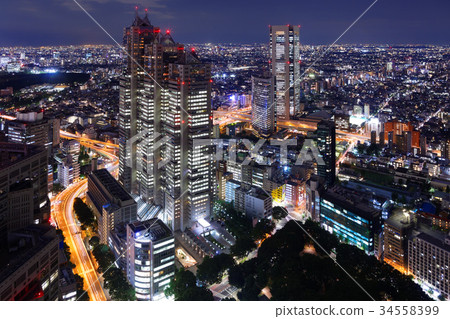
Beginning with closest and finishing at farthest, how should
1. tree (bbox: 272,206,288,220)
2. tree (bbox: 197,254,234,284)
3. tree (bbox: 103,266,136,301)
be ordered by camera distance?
tree (bbox: 103,266,136,301)
tree (bbox: 197,254,234,284)
tree (bbox: 272,206,288,220)

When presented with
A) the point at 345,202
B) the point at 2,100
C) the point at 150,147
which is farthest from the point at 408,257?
the point at 2,100

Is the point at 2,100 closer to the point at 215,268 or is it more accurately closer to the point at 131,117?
the point at 131,117

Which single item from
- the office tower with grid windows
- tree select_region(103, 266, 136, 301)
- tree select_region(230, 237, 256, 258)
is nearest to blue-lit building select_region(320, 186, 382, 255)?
tree select_region(230, 237, 256, 258)

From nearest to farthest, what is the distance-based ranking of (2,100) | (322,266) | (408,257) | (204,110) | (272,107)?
(322,266) < (408,257) < (204,110) < (272,107) < (2,100)

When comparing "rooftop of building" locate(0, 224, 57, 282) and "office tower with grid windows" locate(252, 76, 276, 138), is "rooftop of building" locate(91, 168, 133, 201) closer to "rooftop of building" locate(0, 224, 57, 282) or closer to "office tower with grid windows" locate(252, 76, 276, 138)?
"rooftop of building" locate(0, 224, 57, 282)

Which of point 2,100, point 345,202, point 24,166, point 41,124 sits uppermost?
point 2,100

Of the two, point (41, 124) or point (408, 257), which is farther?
point (41, 124)

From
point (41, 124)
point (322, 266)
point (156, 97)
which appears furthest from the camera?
point (41, 124)

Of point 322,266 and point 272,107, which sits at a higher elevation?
point 272,107
